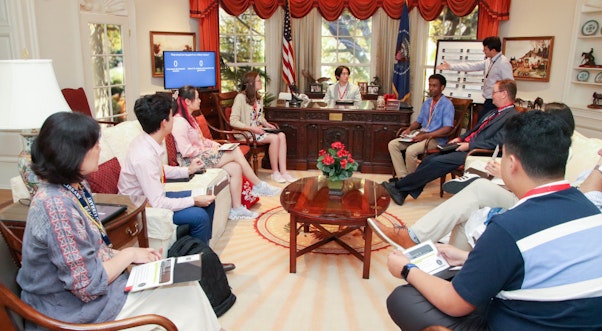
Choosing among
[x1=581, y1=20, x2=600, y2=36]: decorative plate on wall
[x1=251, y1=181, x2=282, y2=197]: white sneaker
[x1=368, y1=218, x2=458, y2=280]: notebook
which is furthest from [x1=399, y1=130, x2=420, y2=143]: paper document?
[x1=368, y1=218, x2=458, y2=280]: notebook

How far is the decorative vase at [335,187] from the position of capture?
3.50 metres

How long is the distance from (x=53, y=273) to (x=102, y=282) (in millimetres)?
169

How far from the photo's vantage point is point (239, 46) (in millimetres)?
7574

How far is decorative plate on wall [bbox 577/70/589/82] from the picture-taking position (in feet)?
18.9

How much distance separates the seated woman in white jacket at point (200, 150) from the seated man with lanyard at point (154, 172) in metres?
0.99

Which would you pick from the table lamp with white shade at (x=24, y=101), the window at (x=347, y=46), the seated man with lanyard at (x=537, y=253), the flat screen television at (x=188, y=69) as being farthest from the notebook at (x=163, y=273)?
the window at (x=347, y=46)

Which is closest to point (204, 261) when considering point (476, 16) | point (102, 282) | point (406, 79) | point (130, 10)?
point (102, 282)

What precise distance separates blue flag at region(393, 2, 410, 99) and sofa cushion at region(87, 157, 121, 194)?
17.1 feet

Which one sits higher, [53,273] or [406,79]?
[406,79]

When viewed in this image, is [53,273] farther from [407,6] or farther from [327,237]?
[407,6]

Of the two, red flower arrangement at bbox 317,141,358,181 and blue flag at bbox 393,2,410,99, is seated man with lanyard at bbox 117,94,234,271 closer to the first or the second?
red flower arrangement at bbox 317,141,358,181

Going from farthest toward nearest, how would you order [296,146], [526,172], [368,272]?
[296,146] < [368,272] < [526,172]

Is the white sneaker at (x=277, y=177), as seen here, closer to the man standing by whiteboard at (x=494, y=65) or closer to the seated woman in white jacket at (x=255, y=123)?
the seated woman in white jacket at (x=255, y=123)

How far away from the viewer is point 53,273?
162 cm
